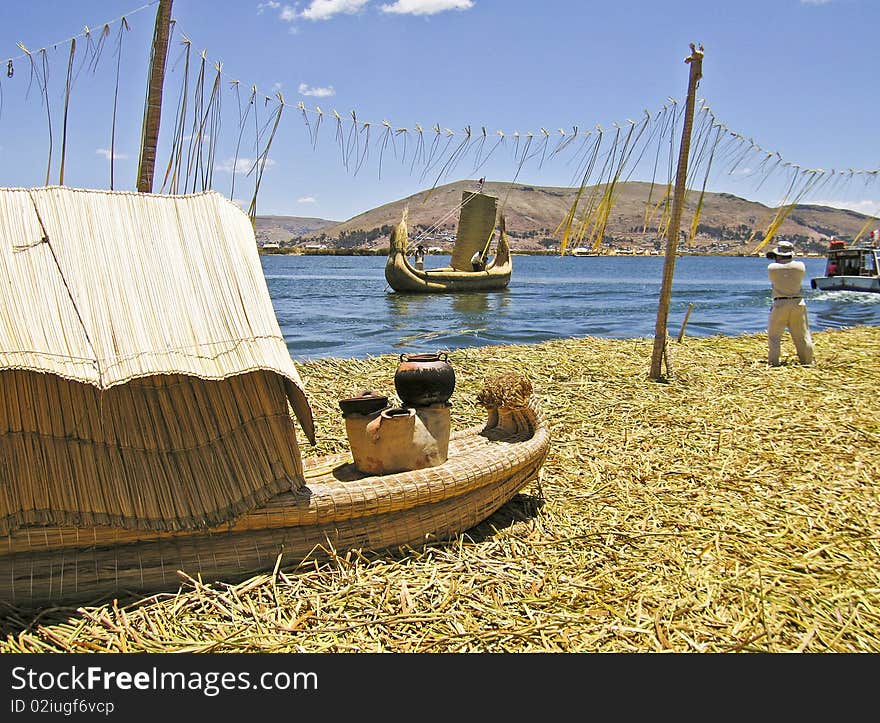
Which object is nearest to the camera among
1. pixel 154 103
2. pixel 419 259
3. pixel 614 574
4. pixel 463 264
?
pixel 614 574

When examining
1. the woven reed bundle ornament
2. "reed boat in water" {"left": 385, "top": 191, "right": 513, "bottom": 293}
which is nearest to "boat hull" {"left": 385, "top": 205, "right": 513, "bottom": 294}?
"reed boat in water" {"left": 385, "top": 191, "right": 513, "bottom": 293}

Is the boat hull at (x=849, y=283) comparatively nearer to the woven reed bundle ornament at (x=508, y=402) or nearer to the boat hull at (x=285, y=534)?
the woven reed bundle ornament at (x=508, y=402)

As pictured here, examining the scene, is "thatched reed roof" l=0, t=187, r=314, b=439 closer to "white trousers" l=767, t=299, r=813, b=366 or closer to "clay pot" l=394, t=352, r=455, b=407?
"clay pot" l=394, t=352, r=455, b=407

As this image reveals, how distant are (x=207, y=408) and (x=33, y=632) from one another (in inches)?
45.0

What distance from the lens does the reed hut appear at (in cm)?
283

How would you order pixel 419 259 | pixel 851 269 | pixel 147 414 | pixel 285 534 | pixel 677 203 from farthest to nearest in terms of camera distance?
pixel 419 259, pixel 851 269, pixel 677 203, pixel 285 534, pixel 147 414

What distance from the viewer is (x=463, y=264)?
132 ft

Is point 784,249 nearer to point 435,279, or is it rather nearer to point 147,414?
point 147,414

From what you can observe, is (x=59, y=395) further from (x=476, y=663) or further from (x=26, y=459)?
(x=476, y=663)

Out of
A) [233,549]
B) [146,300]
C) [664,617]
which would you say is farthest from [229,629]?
[664,617]

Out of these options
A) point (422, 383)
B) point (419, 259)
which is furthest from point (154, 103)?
point (419, 259)

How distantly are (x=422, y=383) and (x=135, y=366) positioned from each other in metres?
1.66

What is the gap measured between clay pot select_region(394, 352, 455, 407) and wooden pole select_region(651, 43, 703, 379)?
13.7ft

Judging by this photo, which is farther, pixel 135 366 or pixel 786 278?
pixel 786 278
